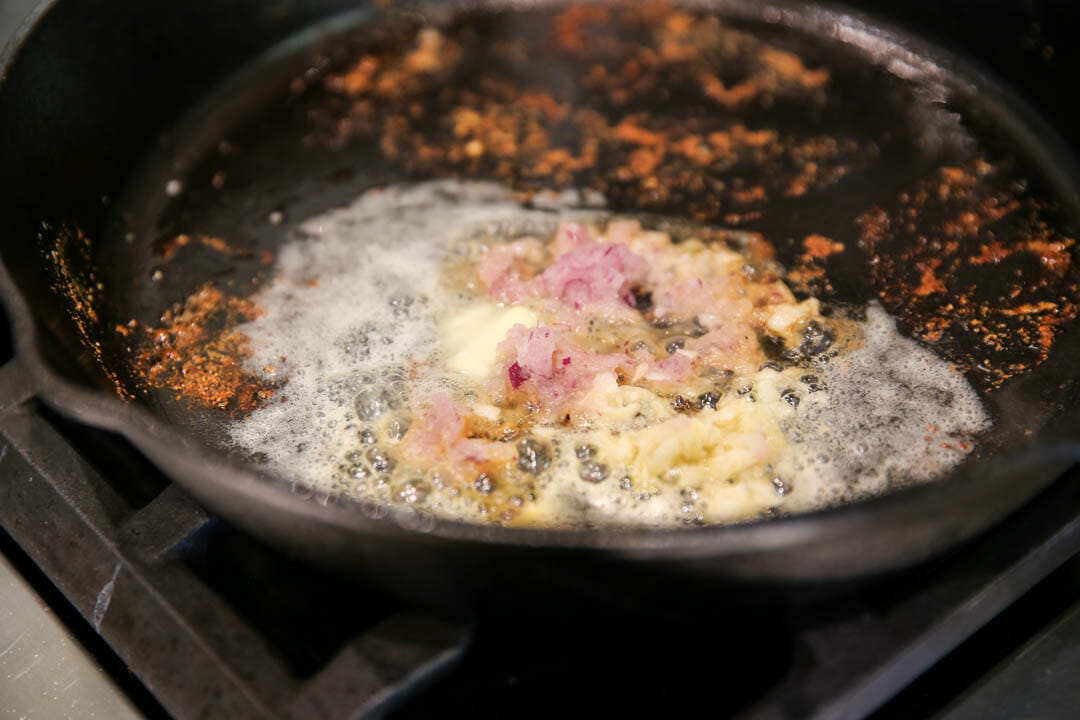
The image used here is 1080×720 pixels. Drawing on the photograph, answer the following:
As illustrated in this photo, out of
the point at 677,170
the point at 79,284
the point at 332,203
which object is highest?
the point at 677,170

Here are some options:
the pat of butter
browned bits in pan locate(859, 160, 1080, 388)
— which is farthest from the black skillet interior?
the pat of butter

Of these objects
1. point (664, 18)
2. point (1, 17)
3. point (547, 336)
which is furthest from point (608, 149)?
point (1, 17)

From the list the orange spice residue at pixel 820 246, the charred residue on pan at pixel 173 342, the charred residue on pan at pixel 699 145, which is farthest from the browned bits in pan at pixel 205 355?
the orange spice residue at pixel 820 246

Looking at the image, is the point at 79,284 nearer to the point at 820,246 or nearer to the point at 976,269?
the point at 820,246

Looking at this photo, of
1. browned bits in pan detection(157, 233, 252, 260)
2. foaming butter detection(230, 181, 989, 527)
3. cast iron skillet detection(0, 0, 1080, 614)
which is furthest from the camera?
browned bits in pan detection(157, 233, 252, 260)

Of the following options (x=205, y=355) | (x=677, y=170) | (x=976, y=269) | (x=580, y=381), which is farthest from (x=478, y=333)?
(x=976, y=269)

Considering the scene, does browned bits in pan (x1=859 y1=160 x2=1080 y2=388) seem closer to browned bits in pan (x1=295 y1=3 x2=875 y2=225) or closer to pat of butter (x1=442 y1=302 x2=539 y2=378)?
browned bits in pan (x1=295 y1=3 x2=875 y2=225)

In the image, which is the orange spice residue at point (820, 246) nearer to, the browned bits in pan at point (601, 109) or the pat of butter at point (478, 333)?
the browned bits in pan at point (601, 109)
